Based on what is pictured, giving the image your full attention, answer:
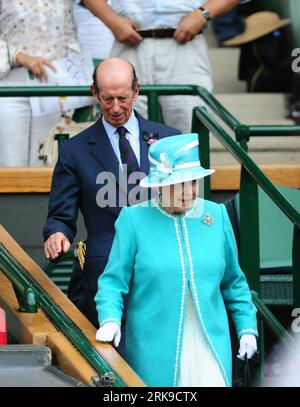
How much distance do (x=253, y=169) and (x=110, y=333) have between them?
1.75 metres

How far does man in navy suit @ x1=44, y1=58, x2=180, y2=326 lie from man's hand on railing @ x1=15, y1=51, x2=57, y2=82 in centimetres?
204

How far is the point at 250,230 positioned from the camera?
29.7 ft

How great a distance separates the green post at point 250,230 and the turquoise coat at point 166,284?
1.54m

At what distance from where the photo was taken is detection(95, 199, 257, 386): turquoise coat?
7301 millimetres

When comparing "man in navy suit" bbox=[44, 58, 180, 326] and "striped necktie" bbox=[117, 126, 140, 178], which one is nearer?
"man in navy suit" bbox=[44, 58, 180, 326]

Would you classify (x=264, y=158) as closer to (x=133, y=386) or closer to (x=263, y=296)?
(x=263, y=296)

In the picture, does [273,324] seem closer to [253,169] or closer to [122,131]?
[253,169]

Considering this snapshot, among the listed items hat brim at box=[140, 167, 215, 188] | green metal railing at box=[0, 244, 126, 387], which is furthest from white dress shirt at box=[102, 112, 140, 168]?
hat brim at box=[140, 167, 215, 188]

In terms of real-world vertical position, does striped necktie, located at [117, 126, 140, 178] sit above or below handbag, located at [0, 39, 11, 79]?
below

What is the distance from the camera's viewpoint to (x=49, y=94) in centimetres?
988

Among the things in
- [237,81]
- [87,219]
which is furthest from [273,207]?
[237,81]

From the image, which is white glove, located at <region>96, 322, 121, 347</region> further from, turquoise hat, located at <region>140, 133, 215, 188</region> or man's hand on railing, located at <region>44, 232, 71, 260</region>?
turquoise hat, located at <region>140, 133, 215, 188</region>

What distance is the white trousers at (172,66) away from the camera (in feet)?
33.9
